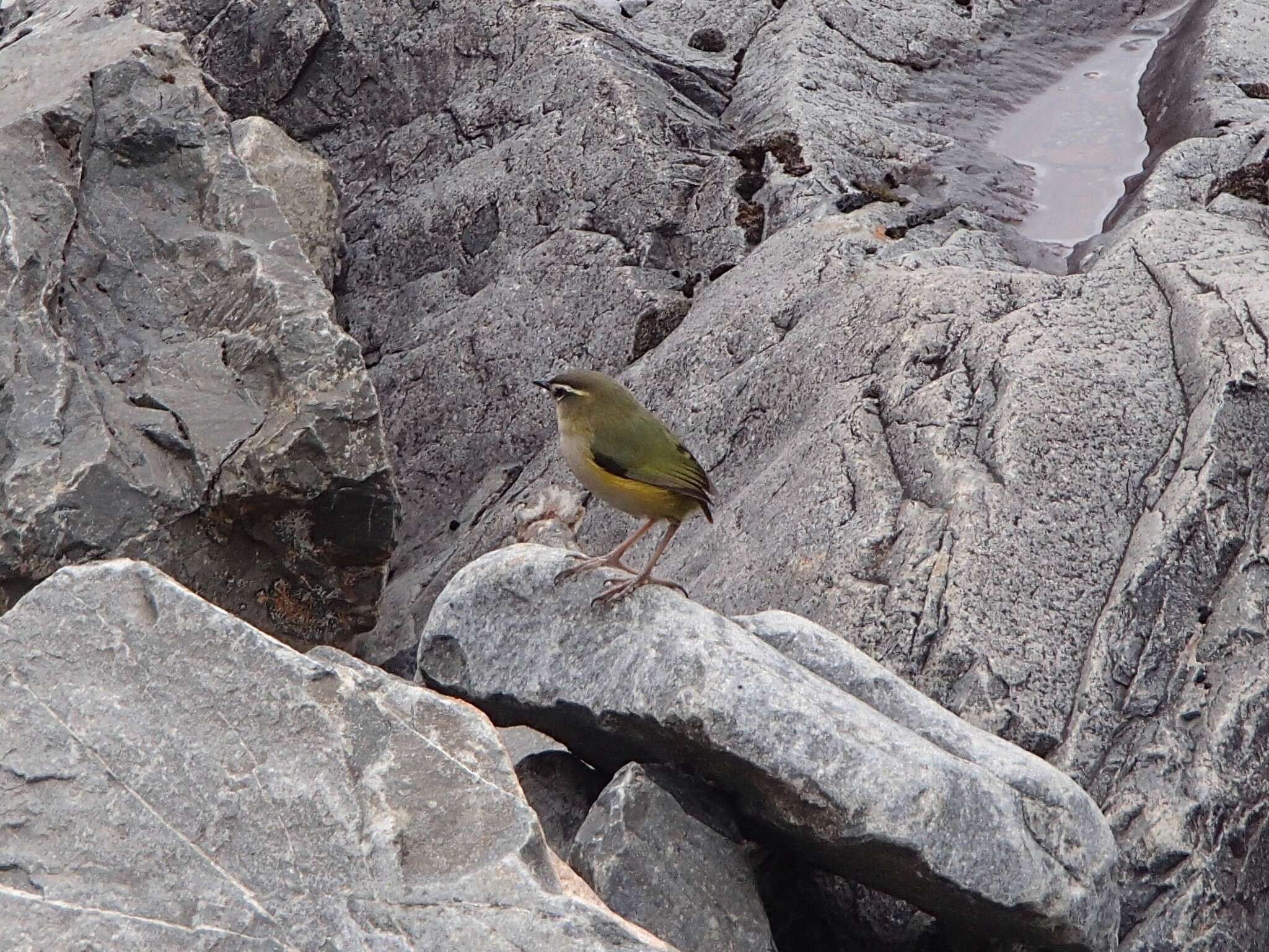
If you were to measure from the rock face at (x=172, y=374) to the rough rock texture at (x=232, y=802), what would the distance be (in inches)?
175

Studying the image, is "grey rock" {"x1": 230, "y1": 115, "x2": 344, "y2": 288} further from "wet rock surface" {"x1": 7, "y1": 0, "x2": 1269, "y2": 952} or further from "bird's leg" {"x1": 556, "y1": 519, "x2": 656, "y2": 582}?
"bird's leg" {"x1": 556, "y1": 519, "x2": 656, "y2": 582}

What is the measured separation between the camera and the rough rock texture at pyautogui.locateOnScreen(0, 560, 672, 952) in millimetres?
4887

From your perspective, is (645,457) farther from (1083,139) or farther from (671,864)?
(1083,139)

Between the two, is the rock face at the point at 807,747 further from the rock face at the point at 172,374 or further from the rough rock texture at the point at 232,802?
the rock face at the point at 172,374

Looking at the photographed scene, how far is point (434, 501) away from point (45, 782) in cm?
744

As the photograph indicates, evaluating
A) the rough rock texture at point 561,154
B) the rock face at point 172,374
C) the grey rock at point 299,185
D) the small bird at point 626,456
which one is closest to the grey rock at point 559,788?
the small bird at point 626,456

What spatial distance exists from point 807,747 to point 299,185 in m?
9.57

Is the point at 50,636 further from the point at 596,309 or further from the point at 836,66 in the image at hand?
the point at 836,66

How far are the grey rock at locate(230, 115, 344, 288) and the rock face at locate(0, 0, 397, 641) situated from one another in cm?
112

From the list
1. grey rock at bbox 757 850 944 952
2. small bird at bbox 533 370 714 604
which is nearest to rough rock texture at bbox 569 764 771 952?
grey rock at bbox 757 850 944 952

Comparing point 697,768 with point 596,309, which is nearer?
point 697,768

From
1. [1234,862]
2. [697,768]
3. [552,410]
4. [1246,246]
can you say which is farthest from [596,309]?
[1234,862]

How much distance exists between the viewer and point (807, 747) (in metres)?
6.25

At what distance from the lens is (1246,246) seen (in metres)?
10.3
